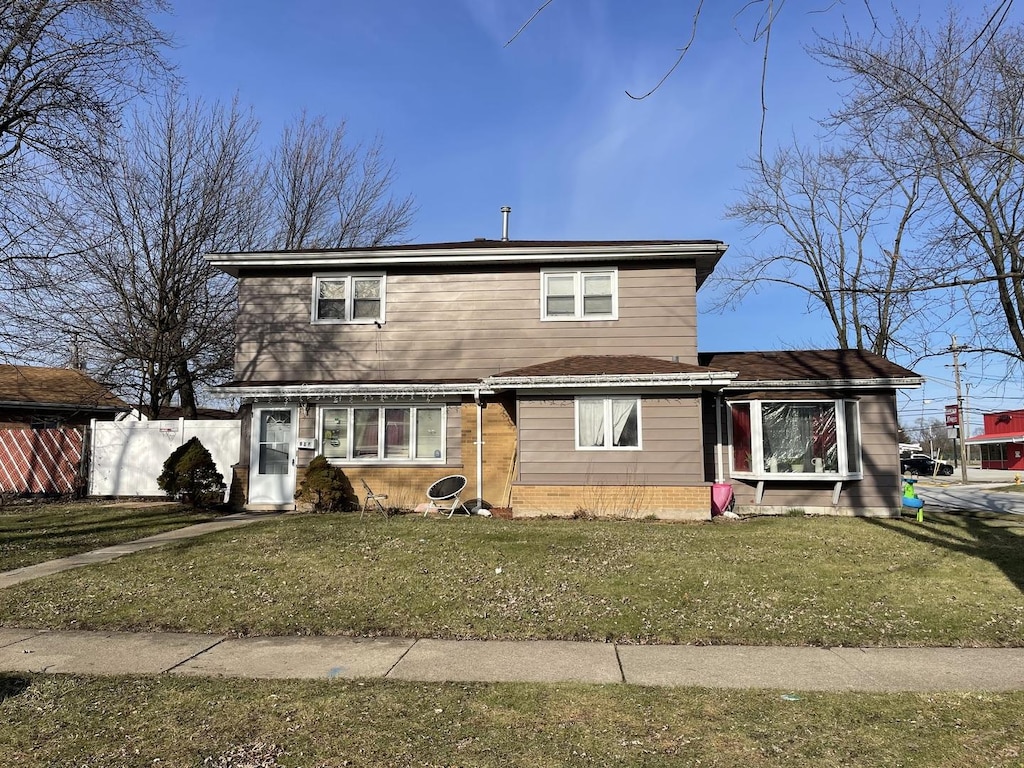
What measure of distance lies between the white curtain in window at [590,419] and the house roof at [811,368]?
2913 millimetres

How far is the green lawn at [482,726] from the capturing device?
11.8 ft

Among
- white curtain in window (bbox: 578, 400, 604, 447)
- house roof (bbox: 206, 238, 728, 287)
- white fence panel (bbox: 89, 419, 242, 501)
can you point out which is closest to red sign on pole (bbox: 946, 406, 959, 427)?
house roof (bbox: 206, 238, 728, 287)

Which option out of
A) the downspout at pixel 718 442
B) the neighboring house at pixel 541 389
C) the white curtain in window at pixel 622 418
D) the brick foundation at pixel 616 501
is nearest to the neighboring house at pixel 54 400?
the neighboring house at pixel 541 389

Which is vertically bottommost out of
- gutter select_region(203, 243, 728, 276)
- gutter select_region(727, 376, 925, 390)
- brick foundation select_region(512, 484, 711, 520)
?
brick foundation select_region(512, 484, 711, 520)

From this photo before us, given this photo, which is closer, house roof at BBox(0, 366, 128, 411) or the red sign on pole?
house roof at BBox(0, 366, 128, 411)

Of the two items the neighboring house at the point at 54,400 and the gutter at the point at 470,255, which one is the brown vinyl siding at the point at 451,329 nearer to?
the gutter at the point at 470,255

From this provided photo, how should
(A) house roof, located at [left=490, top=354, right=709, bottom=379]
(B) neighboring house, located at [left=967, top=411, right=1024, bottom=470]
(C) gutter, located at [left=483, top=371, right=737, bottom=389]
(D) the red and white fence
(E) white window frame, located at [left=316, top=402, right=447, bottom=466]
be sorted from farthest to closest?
(B) neighboring house, located at [left=967, top=411, right=1024, bottom=470] < (D) the red and white fence < (E) white window frame, located at [left=316, top=402, right=447, bottom=466] < (A) house roof, located at [left=490, top=354, right=709, bottom=379] < (C) gutter, located at [left=483, top=371, right=737, bottom=389]

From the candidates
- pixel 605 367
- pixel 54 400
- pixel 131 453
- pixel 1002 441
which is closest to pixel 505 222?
pixel 605 367

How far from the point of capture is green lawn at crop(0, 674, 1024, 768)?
3586 millimetres

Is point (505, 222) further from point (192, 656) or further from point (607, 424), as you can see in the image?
point (192, 656)

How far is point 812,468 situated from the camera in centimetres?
1343

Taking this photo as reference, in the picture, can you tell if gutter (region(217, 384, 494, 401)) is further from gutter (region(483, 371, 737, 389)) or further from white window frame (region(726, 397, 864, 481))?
white window frame (region(726, 397, 864, 481))

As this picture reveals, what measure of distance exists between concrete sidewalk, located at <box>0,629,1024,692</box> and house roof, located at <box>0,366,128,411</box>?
1993cm

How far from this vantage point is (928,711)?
13.9 ft
